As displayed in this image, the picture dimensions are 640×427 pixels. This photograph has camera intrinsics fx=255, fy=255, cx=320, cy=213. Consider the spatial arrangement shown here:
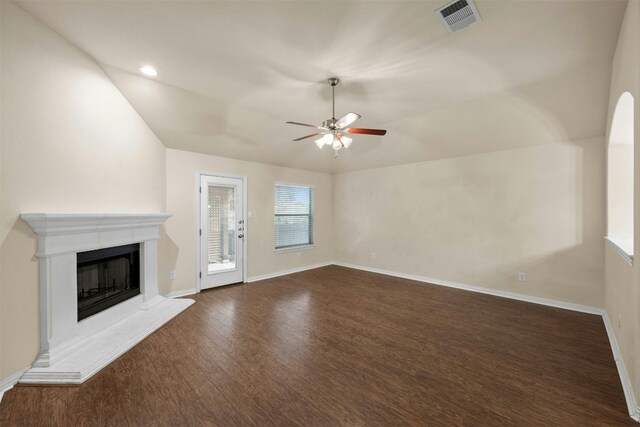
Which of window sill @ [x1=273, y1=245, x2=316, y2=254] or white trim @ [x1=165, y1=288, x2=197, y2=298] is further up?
window sill @ [x1=273, y1=245, x2=316, y2=254]

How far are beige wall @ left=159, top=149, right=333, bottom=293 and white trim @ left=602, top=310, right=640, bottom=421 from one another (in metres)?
4.98

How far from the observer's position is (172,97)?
3.34 m

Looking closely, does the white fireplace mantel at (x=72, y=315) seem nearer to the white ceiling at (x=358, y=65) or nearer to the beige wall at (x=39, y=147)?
the beige wall at (x=39, y=147)

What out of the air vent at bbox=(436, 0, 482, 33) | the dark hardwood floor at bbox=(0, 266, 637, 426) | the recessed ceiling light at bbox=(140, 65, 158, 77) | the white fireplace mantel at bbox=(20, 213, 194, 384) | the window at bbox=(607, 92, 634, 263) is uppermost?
the recessed ceiling light at bbox=(140, 65, 158, 77)

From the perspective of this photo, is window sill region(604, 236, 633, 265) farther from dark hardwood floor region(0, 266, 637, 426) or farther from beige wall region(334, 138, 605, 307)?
dark hardwood floor region(0, 266, 637, 426)

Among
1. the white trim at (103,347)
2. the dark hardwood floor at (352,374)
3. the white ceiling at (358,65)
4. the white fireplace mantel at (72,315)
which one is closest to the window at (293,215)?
the white ceiling at (358,65)

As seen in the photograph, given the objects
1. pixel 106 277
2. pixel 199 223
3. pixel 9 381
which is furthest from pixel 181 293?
pixel 9 381

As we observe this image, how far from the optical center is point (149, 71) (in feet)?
9.38

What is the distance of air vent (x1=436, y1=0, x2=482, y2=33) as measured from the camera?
1.89 meters

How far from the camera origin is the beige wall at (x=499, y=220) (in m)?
3.61

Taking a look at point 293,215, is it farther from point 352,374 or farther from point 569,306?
point 569,306

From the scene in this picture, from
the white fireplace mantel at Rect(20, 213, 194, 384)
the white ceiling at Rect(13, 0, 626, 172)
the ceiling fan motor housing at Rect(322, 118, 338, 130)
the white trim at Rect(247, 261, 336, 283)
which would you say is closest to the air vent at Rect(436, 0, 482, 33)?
the white ceiling at Rect(13, 0, 626, 172)

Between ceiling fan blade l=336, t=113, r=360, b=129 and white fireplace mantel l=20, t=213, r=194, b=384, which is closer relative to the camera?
white fireplace mantel l=20, t=213, r=194, b=384

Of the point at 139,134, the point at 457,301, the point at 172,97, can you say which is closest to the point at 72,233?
the point at 139,134
